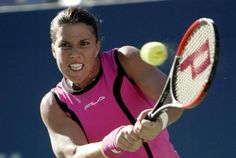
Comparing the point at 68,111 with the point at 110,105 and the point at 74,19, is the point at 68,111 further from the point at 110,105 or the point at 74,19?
the point at 74,19

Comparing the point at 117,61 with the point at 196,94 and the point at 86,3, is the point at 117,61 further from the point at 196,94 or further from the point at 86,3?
the point at 86,3

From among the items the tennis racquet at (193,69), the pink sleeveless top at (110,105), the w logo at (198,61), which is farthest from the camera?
the pink sleeveless top at (110,105)

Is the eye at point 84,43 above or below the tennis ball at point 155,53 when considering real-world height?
above

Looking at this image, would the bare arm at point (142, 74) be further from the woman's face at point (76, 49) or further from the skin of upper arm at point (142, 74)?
the woman's face at point (76, 49)

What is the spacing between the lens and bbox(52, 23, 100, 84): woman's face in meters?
3.33

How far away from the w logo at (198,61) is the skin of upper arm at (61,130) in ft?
2.10

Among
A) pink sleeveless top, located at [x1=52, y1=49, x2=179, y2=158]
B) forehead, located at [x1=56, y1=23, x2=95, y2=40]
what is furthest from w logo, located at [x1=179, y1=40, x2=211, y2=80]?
forehead, located at [x1=56, y1=23, x2=95, y2=40]

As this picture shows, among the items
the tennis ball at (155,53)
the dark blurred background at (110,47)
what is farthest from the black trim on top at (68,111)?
the dark blurred background at (110,47)

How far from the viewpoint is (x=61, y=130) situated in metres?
3.44

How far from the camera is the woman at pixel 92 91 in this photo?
3.35 meters

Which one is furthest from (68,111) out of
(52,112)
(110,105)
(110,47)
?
(110,47)

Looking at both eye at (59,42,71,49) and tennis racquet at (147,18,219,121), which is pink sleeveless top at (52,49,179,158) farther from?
tennis racquet at (147,18,219,121)

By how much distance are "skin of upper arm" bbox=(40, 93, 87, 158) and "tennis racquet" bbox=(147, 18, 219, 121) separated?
55 centimetres

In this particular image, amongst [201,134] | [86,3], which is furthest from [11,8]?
[201,134]
